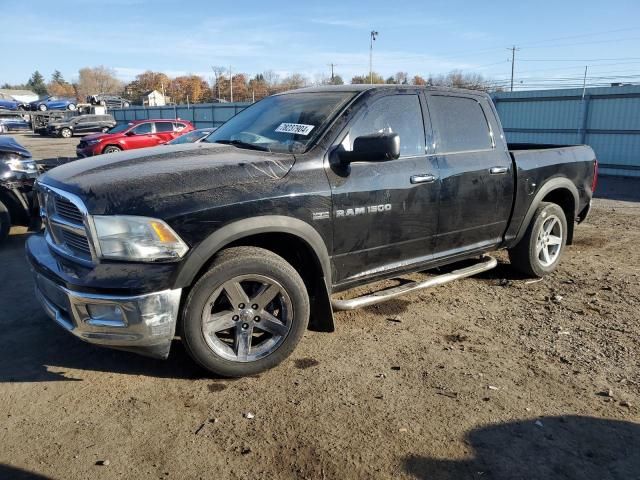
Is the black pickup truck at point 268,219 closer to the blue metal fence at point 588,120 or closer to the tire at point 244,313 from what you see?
the tire at point 244,313

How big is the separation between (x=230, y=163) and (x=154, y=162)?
515 millimetres

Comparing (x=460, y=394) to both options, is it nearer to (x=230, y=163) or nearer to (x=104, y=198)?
(x=230, y=163)

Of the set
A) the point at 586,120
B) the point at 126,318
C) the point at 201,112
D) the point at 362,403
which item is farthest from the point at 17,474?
the point at 201,112

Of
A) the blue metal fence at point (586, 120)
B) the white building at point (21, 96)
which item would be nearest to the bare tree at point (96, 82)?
the white building at point (21, 96)

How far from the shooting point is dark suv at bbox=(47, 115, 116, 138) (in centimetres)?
3647

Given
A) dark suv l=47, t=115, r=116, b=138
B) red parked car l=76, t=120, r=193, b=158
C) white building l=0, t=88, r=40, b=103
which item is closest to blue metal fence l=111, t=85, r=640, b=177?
red parked car l=76, t=120, r=193, b=158

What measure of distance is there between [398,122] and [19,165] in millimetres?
5374

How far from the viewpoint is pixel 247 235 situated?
3219 millimetres

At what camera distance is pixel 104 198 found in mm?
2957

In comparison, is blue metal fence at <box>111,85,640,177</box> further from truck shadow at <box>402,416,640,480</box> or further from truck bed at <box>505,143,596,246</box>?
truck shadow at <box>402,416,640,480</box>

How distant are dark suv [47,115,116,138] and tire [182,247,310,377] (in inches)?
1451

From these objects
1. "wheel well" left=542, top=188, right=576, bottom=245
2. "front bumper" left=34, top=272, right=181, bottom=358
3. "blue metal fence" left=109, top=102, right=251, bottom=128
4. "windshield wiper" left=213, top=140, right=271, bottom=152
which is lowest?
"front bumper" left=34, top=272, right=181, bottom=358

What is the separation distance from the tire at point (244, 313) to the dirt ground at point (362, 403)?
7.3 inches

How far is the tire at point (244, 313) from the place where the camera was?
124 inches
